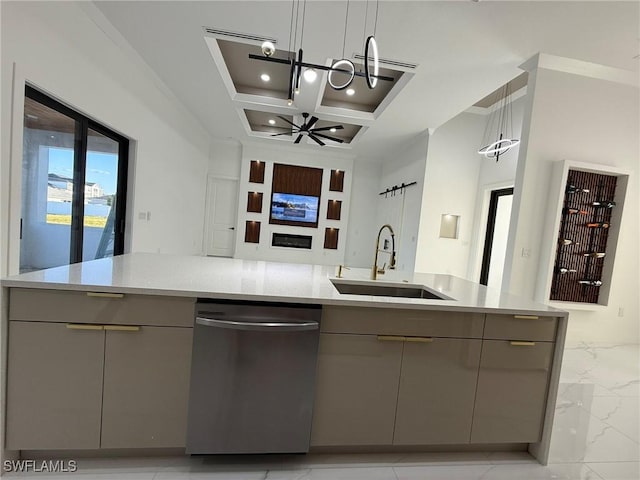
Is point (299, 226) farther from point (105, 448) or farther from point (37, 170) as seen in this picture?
point (105, 448)

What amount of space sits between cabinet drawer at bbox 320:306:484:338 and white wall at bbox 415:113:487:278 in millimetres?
4166

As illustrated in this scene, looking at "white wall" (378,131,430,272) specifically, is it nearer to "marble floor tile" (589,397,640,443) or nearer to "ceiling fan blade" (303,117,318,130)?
"ceiling fan blade" (303,117,318,130)

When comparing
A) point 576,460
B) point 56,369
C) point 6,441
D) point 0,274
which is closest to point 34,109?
point 0,274

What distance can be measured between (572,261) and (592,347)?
1163 millimetres

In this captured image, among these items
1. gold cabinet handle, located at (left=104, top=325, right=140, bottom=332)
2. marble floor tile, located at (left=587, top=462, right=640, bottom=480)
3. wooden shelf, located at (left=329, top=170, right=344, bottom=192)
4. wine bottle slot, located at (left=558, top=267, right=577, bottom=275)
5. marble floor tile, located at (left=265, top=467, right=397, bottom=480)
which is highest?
wooden shelf, located at (left=329, top=170, right=344, bottom=192)

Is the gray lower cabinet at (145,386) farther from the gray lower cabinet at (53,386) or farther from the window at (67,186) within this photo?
the window at (67,186)

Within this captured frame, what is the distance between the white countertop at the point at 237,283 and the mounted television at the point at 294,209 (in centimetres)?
596

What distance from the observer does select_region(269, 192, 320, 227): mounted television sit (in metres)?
8.10

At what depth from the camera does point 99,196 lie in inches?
138

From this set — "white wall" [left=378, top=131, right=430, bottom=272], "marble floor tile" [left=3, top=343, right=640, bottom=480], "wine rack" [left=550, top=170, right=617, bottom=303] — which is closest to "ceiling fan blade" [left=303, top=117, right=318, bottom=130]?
"white wall" [left=378, top=131, right=430, bottom=272]

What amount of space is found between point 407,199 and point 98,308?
18.9ft

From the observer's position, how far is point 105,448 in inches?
56.9

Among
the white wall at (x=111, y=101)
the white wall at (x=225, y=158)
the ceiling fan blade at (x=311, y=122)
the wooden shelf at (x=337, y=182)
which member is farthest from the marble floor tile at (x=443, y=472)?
the white wall at (x=225, y=158)

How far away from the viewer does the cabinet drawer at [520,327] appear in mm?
1616
